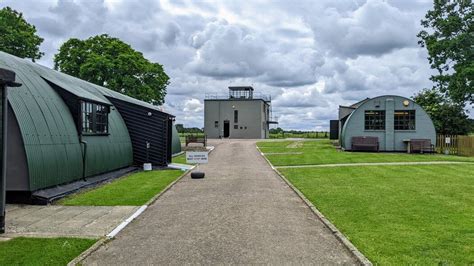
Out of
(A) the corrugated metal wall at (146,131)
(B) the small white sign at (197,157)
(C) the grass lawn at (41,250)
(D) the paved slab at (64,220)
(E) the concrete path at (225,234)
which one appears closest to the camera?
(C) the grass lawn at (41,250)

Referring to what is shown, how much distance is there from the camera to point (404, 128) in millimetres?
33500

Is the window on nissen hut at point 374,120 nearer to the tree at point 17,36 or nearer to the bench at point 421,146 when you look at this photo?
the bench at point 421,146

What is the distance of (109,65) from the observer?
4172 centimetres

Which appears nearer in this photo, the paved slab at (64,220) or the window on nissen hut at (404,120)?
the paved slab at (64,220)

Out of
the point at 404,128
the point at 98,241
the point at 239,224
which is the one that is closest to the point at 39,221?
the point at 98,241

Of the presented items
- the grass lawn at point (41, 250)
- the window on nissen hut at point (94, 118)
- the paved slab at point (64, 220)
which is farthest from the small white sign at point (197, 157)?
the grass lawn at point (41, 250)

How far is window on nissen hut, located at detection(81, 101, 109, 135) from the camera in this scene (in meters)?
15.8

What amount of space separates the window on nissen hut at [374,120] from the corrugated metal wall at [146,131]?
18702 mm

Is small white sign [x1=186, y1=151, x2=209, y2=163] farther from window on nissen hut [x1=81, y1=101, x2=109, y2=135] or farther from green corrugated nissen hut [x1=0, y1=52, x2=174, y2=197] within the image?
window on nissen hut [x1=81, y1=101, x2=109, y2=135]

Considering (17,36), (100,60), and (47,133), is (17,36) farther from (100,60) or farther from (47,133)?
(47,133)

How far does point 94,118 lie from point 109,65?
26.5 m

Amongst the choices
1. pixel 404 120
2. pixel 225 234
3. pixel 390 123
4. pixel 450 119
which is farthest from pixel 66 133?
pixel 450 119

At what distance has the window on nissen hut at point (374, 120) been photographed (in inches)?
1330

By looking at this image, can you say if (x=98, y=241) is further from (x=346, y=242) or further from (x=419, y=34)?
(x=419, y=34)
